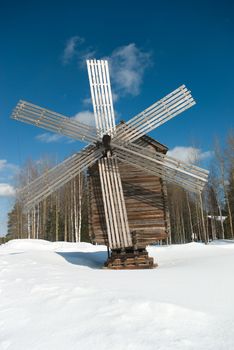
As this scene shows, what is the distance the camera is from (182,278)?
7.46 m

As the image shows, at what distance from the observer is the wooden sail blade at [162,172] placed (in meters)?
11.2

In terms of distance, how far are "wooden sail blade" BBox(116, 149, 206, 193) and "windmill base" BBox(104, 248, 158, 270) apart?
9.20ft

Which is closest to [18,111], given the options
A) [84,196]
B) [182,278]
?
[182,278]

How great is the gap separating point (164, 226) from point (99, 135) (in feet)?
13.2

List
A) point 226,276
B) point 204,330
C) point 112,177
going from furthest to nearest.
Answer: point 112,177, point 226,276, point 204,330

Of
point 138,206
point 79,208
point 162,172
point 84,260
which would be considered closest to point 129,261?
point 138,206

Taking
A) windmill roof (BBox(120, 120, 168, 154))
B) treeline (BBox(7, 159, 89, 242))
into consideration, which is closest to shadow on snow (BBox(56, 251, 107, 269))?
windmill roof (BBox(120, 120, 168, 154))

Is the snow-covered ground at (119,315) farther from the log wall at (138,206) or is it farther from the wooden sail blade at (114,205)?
the log wall at (138,206)

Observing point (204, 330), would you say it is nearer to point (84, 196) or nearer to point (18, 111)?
point (18, 111)

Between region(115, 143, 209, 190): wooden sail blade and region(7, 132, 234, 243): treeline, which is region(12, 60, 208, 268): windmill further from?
region(7, 132, 234, 243): treeline

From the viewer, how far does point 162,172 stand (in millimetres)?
11477

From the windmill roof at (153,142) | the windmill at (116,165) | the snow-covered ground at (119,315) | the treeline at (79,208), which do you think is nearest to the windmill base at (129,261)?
the windmill at (116,165)

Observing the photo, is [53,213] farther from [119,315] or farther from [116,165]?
[119,315]

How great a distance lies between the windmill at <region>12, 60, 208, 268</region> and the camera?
11.2 m
